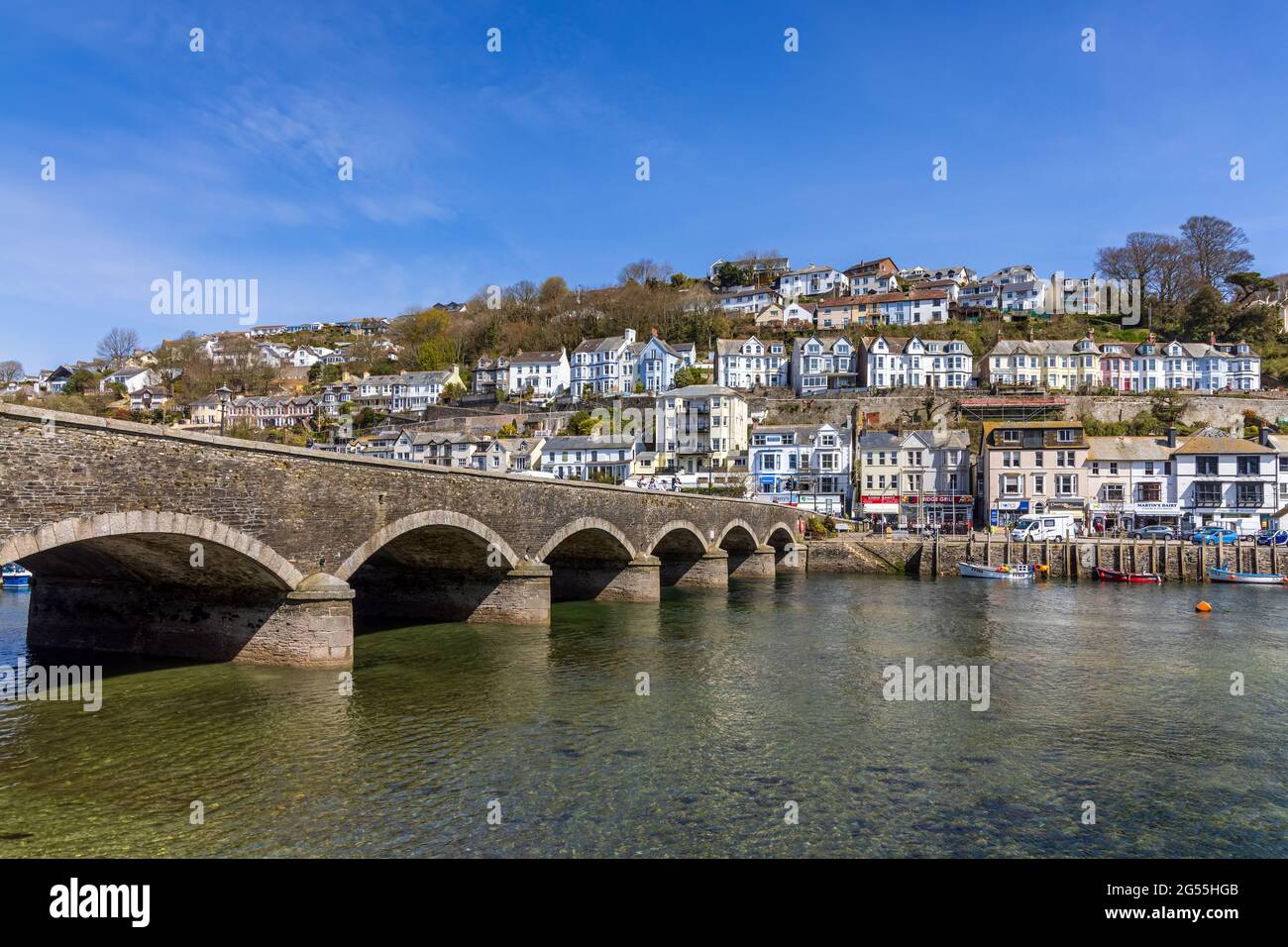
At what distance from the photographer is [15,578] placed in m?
46.1

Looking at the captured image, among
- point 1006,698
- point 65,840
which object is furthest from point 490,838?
point 1006,698

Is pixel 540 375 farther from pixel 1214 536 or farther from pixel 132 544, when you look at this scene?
pixel 132 544

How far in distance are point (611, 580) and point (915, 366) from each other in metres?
70.5

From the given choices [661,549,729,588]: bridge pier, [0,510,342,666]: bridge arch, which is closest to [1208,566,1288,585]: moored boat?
[661,549,729,588]: bridge pier

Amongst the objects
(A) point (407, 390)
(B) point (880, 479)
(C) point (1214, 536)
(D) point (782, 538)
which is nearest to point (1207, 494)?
(C) point (1214, 536)

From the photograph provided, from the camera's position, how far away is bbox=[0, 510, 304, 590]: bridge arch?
48.6 feet

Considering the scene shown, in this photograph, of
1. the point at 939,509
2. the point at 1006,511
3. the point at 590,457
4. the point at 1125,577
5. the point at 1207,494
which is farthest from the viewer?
the point at 590,457

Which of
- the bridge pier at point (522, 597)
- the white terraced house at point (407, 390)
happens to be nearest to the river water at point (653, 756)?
the bridge pier at point (522, 597)

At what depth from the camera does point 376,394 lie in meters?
118

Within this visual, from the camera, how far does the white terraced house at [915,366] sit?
3816 inches

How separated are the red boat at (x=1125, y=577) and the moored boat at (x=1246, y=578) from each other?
3.40m

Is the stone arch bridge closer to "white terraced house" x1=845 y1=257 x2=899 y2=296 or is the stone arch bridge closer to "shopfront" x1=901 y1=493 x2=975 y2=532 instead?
"shopfront" x1=901 y1=493 x2=975 y2=532

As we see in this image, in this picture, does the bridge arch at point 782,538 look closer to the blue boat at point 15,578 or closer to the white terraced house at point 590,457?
the white terraced house at point 590,457

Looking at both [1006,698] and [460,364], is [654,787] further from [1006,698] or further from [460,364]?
[460,364]
